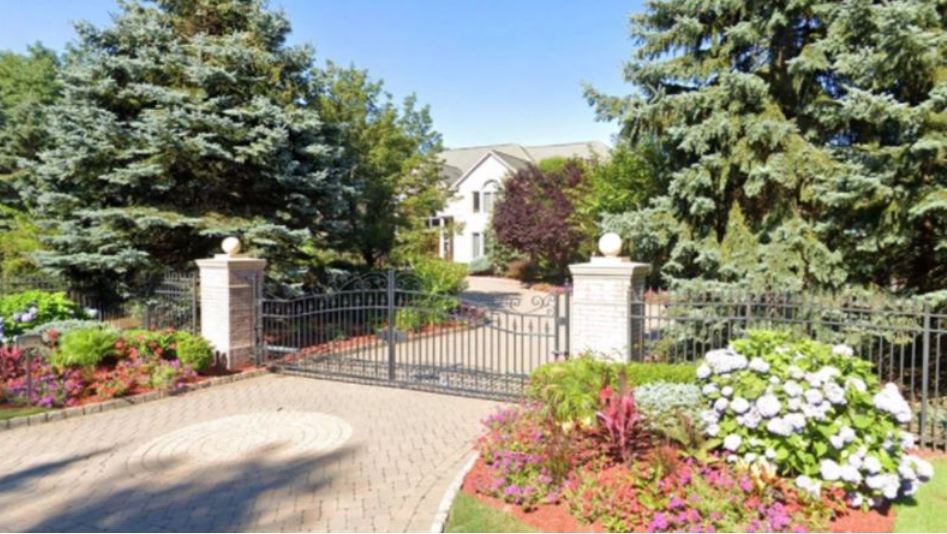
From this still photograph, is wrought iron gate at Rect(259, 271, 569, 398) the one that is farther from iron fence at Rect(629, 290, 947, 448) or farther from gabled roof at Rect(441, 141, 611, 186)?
gabled roof at Rect(441, 141, 611, 186)

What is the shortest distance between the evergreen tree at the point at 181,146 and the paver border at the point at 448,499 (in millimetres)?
7490

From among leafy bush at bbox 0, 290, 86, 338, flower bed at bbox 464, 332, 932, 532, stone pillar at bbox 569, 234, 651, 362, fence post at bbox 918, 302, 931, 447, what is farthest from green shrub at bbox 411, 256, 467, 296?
fence post at bbox 918, 302, 931, 447

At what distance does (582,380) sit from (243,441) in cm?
351

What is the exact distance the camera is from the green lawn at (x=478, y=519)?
12.9 feet

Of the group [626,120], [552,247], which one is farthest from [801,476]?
[552,247]

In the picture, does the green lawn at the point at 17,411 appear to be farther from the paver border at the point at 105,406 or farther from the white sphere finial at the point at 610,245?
the white sphere finial at the point at 610,245

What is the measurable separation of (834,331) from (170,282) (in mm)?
10453

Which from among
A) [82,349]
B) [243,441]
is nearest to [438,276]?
[82,349]

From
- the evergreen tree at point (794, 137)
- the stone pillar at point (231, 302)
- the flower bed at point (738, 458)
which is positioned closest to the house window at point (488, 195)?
the evergreen tree at point (794, 137)

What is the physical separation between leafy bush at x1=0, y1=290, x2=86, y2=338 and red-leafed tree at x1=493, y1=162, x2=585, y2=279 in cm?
1731

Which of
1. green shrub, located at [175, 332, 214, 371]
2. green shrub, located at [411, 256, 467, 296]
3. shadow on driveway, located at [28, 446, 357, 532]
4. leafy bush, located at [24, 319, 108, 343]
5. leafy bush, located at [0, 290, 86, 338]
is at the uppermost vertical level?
green shrub, located at [411, 256, 467, 296]

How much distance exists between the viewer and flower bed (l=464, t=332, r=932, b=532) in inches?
155

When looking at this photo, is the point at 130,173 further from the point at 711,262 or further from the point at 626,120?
the point at 711,262

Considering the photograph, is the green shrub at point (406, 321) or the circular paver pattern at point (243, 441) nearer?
the circular paver pattern at point (243, 441)
